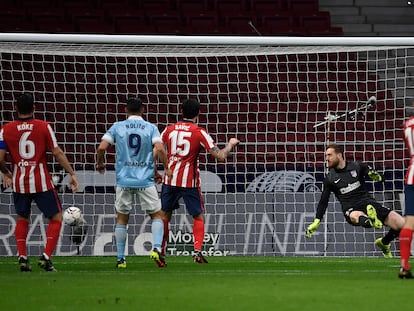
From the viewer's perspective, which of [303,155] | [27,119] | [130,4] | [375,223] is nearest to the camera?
[27,119]

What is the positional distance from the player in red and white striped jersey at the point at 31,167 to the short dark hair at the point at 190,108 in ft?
6.19

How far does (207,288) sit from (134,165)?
3.23m

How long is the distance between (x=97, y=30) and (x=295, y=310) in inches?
692

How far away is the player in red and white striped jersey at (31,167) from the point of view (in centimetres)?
1027

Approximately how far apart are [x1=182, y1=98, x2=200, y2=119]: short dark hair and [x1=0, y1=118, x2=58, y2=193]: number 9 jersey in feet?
6.17

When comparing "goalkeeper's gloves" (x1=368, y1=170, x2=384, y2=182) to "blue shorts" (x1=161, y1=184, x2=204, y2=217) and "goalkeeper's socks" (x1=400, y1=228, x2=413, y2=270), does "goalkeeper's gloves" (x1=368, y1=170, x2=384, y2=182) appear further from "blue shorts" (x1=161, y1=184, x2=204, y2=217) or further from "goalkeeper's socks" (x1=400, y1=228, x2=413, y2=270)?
"goalkeeper's socks" (x1=400, y1=228, x2=413, y2=270)

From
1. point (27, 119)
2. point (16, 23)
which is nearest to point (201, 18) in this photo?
point (16, 23)

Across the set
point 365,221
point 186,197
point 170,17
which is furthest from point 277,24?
point 186,197

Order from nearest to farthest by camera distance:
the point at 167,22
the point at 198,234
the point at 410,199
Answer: the point at 410,199
the point at 198,234
the point at 167,22

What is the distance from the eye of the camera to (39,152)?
34.1 ft

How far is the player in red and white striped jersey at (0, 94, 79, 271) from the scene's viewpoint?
1027 centimetres

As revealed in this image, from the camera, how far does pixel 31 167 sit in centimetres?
1038

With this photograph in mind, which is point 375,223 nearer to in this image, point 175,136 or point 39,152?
point 175,136

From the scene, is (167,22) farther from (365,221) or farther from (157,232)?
(157,232)
